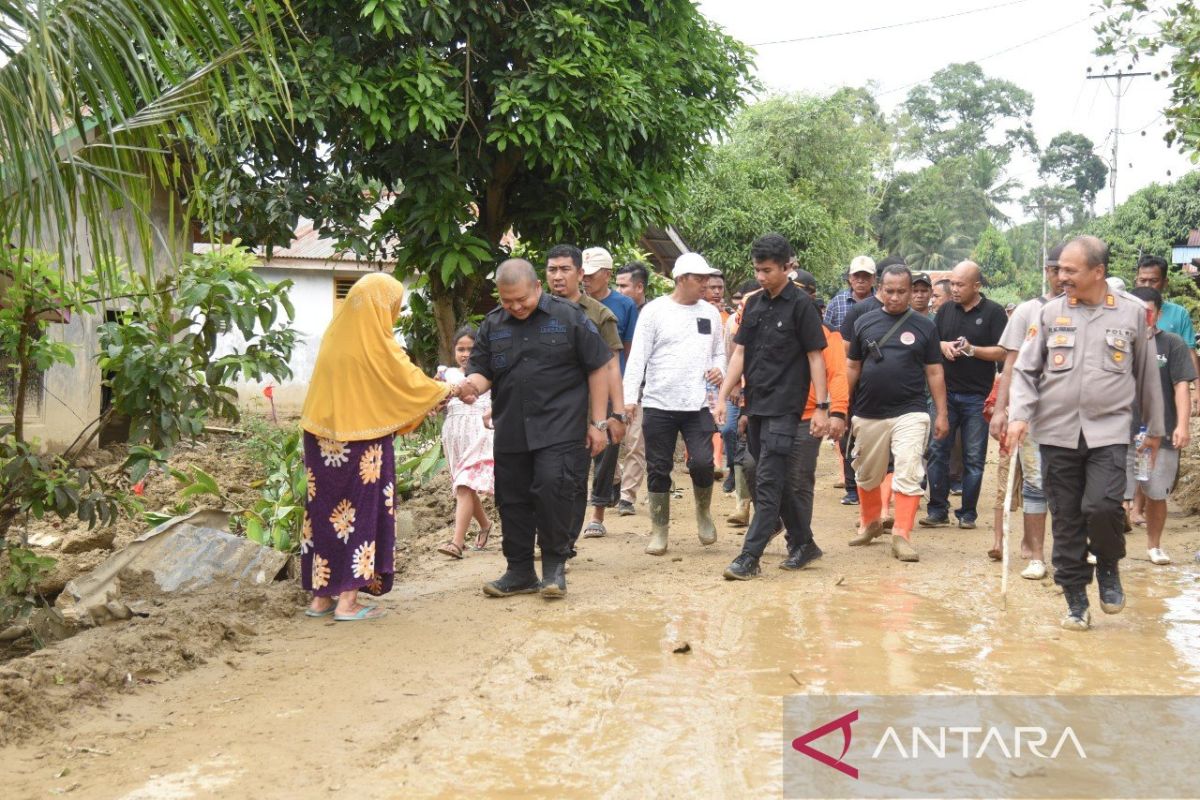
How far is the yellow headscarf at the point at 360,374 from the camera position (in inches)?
249

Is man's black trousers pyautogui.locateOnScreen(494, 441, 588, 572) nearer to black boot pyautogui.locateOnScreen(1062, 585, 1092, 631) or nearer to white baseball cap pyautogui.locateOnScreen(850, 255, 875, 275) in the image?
black boot pyautogui.locateOnScreen(1062, 585, 1092, 631)

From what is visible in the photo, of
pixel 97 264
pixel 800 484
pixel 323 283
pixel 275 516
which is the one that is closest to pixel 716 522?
pixel 800 484

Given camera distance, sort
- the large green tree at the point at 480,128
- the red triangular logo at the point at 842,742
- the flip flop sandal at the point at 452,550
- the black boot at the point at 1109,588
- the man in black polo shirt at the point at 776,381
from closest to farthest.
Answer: the red triangular logo at the point at 842,742 < the black boot at the point at 1109,588 < the man in black polo shirt at the point at 776,381 < the flip flop sandal at the point at 452,550 < the large green tree at the point at 480,128

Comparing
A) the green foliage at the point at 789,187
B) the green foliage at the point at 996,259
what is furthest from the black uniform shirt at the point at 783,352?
the green foliage at the point at 996,259

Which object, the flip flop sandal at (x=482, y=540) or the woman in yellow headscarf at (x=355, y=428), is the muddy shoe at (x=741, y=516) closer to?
the flip flop sandal at (x=482, y=540)

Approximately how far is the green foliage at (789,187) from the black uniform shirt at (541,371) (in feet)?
79.2

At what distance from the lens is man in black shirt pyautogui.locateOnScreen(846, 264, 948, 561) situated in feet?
27.6

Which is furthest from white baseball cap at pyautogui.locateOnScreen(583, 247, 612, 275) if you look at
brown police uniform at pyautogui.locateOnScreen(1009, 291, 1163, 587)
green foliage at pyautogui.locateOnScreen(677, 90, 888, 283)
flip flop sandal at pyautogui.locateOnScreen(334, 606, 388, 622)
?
green foliage at pyautogui.locateOnScreen(677, 90, 888, 283)

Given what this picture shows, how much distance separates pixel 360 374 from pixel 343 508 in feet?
2.36

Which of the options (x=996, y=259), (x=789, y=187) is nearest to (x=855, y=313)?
(x=789, y=187)

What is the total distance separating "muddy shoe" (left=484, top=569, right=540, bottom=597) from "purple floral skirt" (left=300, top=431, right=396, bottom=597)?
807mm

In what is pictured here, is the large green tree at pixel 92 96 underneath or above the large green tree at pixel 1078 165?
underneath

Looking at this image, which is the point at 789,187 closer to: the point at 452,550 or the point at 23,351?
the point at 452,550

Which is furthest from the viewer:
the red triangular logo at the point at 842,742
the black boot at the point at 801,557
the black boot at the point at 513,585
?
the black boot at the point at 801,557
